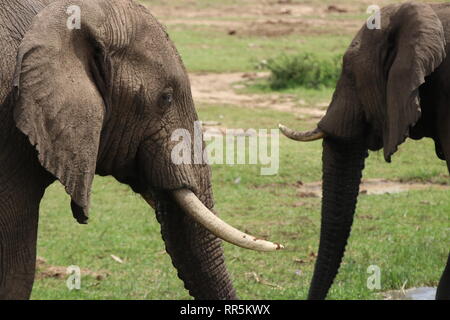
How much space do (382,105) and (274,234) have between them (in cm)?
248

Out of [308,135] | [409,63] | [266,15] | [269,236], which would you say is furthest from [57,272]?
[266,15]

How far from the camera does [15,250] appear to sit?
162 inches

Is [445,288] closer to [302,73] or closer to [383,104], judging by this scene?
[383,104]

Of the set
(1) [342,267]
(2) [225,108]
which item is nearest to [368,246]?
(1) [342,267]

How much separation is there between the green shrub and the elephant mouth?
975cm

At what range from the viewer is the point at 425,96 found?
560 centimetres

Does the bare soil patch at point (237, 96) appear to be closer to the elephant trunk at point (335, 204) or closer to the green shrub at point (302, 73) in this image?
the green shrub at point (302, 73)

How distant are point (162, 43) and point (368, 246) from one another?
355 centimetres

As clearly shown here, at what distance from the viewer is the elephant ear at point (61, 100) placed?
3984mm

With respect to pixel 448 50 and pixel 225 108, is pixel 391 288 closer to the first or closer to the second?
pixel 448 50

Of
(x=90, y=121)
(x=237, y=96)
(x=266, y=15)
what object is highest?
(x=90, y=121)

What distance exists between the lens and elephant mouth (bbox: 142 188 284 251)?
4138mm

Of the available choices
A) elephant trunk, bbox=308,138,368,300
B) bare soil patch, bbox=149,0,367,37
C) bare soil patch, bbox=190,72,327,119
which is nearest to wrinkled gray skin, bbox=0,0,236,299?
elephant trunk, bbox=308,138,368,300

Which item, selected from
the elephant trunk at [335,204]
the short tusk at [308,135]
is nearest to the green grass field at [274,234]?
the elephant trunk at [335,204]
